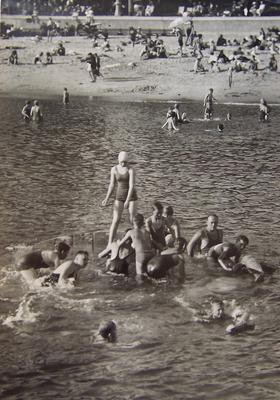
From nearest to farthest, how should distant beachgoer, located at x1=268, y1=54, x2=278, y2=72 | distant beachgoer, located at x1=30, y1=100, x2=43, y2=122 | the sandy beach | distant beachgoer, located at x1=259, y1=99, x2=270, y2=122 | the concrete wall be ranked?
distant beachgoer, located at x1=30, y1=100, x2=43, y2=122 < distant beachgoer, located at x1=259, y1=99, x2=270, y2=122 < the sandy beach < distant beachgoer, located at x1=268, y1=54, x2=278, y2=72 < the concrete wall

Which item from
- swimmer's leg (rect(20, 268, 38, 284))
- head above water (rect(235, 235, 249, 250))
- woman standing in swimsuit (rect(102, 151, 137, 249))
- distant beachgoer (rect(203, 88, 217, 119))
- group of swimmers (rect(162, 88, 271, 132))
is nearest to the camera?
swimmer's leg (rect(20, 268, 38, 284))

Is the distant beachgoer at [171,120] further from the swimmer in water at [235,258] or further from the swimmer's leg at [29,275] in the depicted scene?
the swimmer's leg at [29,275]

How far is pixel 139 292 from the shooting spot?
12289 mm

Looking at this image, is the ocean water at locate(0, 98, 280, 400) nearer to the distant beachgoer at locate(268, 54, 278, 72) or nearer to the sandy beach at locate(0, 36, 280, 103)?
the sandy beach at locate(0, 36, 280, 103)

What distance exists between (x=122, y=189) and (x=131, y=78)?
31126mm

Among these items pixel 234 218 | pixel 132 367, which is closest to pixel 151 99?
pixel 234 218

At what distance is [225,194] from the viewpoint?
19625 millimetres

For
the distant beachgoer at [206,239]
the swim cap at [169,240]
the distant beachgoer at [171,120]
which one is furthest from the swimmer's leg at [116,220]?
the distant beachgoer at [171,120]

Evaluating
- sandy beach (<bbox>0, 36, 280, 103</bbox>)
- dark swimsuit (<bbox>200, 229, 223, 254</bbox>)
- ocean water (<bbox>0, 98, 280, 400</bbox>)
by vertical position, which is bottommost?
ocean water (<bbox>0, 98, 280, 400</bbox>)

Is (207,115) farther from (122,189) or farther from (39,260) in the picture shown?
(39,260)

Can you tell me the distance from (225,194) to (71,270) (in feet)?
26.8

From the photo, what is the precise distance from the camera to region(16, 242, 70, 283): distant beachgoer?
12.7 m

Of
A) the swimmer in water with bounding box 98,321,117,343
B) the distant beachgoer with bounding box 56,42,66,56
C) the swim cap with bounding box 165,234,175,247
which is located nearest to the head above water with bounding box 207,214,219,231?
the swim cap with bounding box 165,234,175,247

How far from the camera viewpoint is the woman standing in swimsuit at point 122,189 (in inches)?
551
